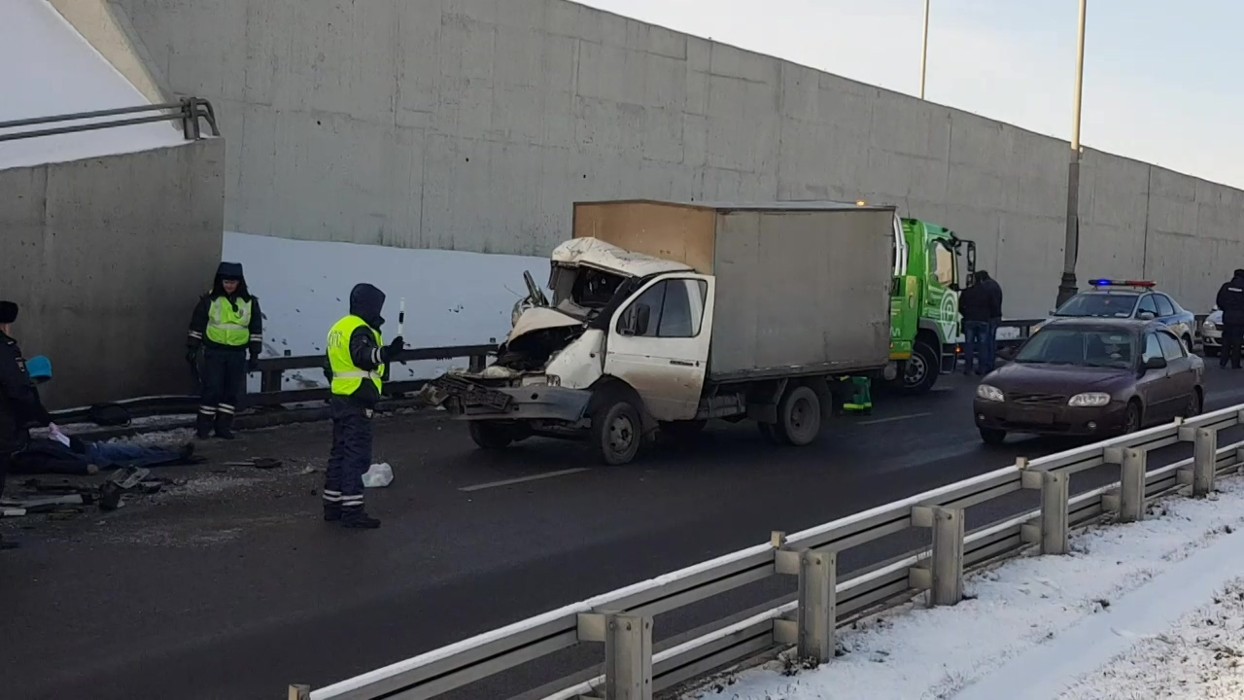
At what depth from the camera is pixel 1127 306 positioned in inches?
1061

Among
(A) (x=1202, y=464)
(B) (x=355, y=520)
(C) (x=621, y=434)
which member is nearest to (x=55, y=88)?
(C) (x=621, y=434)

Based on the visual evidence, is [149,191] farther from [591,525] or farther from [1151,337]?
[1151,337]

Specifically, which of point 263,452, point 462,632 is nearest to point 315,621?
point 462,632

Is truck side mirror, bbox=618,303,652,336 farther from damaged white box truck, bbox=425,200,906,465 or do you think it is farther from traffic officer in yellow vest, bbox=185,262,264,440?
traffic officer in yellow vest, bbox=185,262,264,440

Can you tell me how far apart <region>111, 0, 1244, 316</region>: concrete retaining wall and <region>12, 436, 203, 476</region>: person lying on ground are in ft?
30.3

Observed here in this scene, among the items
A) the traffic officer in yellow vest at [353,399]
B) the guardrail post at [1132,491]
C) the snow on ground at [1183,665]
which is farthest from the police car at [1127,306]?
the snow on ground at [1183,665]

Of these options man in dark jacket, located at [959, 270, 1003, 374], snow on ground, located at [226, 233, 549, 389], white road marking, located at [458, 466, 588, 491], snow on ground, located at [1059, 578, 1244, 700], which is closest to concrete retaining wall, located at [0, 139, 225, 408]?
snow on ground, located at [226, 233, 549, 389]

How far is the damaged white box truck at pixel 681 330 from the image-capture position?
45.1ft

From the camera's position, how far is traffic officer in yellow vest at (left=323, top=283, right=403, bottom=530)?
10477 mm

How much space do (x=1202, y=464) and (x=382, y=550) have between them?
7.12 meters

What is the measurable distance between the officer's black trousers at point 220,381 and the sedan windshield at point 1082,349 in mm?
9057

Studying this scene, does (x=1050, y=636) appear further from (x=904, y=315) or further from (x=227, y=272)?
(x=904, y=315)

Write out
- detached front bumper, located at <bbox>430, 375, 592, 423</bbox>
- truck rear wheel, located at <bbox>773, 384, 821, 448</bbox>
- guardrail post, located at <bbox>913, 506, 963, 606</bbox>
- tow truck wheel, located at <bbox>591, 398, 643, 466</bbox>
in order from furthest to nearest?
1. truck rear wheel, located at <bbox>773, 384, 821, 448</bbox>
2. tow truck wheel, located at <bbox>591, 398, 643, 466</bbox>
3. detached front bumper, located at <bbox>430, 375, 592, 423</bbox>
4. guardrail post, located at <bbox>913, 506, 963, 606</bbox>

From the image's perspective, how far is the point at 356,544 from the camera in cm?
998
